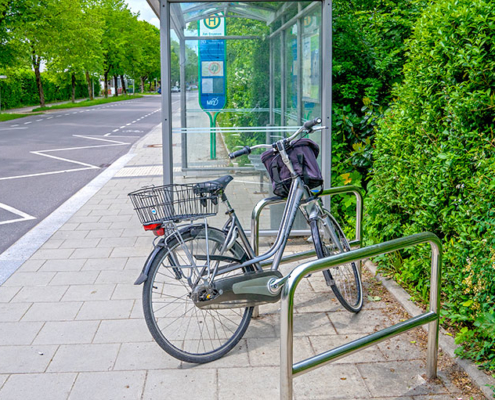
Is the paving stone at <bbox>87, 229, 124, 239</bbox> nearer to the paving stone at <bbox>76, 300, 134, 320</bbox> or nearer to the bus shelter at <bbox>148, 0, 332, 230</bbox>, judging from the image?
the bus shelter at <bbox>148, 0, 332, 230</bbox>

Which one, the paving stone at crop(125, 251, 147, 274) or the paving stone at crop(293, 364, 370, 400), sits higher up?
the paving stone at crop(125, 251, 147, 274)

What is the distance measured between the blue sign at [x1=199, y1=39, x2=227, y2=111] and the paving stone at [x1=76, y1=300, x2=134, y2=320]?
2.64m

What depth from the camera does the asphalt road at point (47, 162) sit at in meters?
8.55

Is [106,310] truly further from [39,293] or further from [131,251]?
[131,251]

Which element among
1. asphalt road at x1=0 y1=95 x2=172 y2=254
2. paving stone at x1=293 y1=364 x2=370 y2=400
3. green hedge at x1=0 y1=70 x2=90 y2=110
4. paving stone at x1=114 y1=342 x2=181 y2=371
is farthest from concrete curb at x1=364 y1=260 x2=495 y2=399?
green hedge at x1=0 y1=70 x2=90 y2=110

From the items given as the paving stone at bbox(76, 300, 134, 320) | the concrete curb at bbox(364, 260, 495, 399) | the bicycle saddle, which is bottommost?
the paving stone at bbox(76, 300, 134, 320)

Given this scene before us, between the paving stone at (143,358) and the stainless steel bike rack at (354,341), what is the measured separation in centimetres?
103

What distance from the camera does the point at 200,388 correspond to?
3318mm

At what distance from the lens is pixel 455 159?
3.72m

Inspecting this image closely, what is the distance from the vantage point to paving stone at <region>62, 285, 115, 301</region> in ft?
15.8

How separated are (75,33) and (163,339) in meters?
38.3

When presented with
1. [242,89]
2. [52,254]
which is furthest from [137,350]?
[242,89]

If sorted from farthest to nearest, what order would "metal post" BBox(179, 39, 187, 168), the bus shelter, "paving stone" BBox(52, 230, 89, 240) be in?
"paving stone" BBox(52, 230, 89, 240), "metal post" BBox(179, 39, 187, 168), the bus shelter

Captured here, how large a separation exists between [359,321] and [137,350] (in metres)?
1.53
